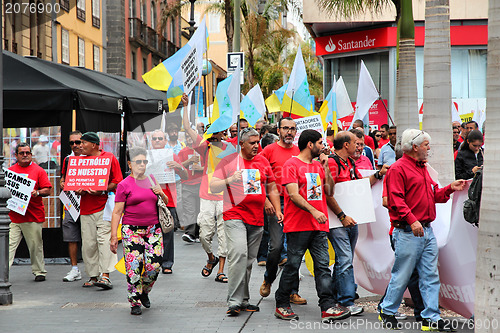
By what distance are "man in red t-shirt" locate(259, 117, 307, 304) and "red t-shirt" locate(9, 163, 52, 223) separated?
3243 mm

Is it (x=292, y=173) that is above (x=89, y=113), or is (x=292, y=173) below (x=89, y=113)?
below

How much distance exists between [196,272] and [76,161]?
7.51 feet

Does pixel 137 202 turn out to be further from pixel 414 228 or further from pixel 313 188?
pixel 414 228

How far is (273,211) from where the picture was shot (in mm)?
8062

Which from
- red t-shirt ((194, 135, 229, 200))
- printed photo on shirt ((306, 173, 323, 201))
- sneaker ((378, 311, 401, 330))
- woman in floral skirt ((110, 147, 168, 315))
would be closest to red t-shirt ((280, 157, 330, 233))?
printed photo on shirt ((306, 173, 323, 201))

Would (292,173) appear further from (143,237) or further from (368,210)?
(143,237)

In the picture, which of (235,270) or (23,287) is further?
(23,287)

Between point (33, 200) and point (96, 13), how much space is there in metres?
30.0

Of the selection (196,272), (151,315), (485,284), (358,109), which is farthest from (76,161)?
(358,109)

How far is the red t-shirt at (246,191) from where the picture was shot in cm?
746

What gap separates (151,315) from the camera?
24.7 ft

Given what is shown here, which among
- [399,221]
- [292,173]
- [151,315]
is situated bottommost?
[151,315]

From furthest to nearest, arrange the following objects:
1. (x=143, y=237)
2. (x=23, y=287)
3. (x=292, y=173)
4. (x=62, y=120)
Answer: (x=62, y=120) < (x=23, y=287) < (x=143, y=237) < (x=292, y=173)

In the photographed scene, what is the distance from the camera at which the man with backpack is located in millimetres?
7348
